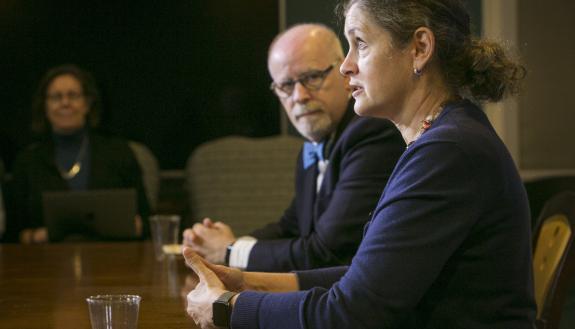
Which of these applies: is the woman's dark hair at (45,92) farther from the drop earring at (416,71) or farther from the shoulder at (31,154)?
the drop earring at (416,71)

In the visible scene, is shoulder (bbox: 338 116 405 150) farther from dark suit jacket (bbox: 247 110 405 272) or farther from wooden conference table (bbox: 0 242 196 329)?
wooden conference table (bbox: 0 242 196 329)

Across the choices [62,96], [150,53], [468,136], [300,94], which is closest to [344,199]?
[300,94]

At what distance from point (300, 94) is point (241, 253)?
503 mm

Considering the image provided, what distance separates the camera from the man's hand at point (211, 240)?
240cm

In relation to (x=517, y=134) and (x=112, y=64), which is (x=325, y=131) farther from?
(x=112, y=64)

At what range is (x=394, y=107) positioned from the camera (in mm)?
1546

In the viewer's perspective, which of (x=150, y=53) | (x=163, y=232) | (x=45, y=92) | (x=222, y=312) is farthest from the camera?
(x=150, y=53)

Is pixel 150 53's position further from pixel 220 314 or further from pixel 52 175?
pixel 220 314

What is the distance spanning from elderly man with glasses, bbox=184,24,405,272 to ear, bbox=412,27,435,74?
29.8 inches

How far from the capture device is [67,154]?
4121 millimetres

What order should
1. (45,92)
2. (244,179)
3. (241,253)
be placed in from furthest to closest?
(244,179) < (45,92) < (241,253)

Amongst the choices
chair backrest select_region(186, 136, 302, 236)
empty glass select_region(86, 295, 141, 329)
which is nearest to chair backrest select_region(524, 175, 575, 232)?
chair backrest select_region(186, 136, 302, 236)

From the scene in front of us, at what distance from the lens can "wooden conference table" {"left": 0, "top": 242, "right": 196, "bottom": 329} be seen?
1.70 metres

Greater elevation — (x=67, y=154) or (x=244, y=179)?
(x=67, y=154)
